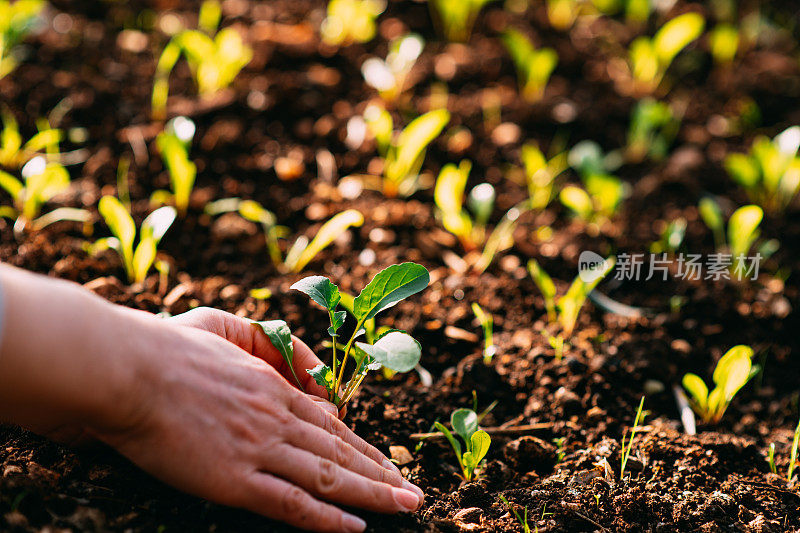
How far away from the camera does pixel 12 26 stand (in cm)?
240

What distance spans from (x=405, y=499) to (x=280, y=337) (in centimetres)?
40

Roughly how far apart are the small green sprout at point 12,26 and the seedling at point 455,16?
64.5 inches

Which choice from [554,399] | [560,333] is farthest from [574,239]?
[554,399]

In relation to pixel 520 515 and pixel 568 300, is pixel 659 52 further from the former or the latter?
pixel 520 515

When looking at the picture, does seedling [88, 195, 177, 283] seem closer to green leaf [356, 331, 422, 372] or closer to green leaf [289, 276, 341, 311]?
green leaf [289, 276, 341, 311]

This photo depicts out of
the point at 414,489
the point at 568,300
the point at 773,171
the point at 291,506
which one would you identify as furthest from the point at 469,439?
the point at 773,171

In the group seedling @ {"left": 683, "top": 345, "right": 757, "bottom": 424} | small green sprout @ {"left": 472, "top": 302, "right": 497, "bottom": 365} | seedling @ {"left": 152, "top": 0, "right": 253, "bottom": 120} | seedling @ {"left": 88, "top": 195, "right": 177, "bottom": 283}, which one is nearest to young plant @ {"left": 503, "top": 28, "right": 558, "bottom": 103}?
seedling @ {"left": 152, "top": 0, "right": 253, "bottom": 120}

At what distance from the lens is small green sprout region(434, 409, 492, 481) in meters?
1.39

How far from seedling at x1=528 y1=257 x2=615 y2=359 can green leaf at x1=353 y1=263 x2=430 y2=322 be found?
523mm

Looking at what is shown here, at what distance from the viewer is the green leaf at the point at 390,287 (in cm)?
138

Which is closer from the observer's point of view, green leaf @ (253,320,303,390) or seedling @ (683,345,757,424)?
green leaf @ (253,320,303,390)

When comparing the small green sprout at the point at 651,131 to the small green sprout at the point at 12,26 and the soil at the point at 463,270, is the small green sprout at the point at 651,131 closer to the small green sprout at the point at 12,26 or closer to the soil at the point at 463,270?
the soil at the point at 463,270

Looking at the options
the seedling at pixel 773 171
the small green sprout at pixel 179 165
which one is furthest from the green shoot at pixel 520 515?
the seedling at pixel 773 171

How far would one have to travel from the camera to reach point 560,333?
73.1 inches
